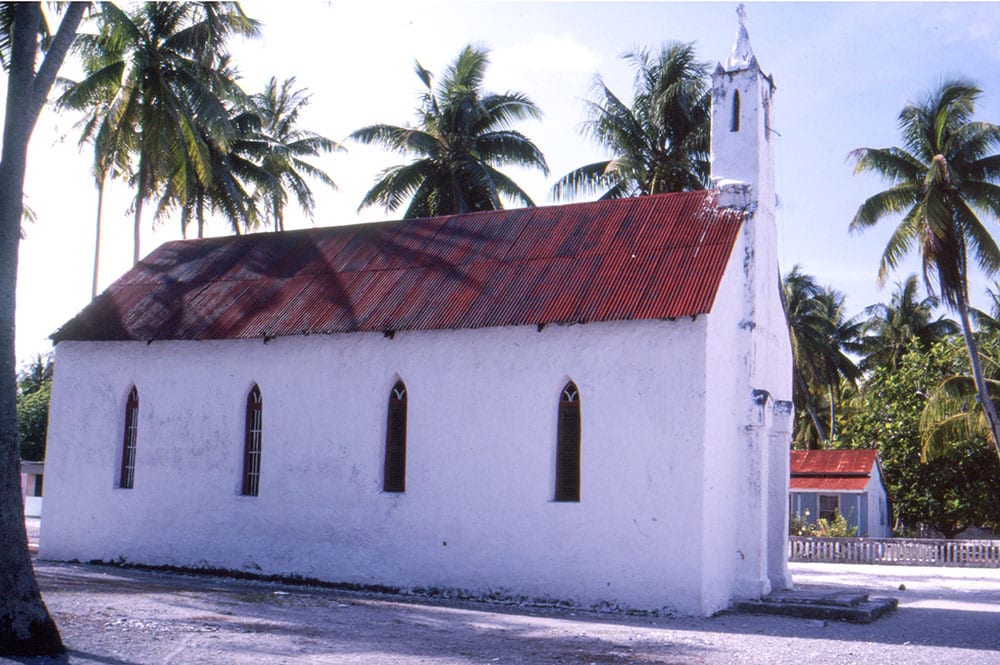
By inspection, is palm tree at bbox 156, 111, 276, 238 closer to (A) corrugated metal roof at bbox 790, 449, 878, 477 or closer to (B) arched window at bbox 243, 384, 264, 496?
(B) arched window at bbox 243, 384, 264, 496

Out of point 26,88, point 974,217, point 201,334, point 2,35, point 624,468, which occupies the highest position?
point 974,217

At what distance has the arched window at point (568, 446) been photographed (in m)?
16.0

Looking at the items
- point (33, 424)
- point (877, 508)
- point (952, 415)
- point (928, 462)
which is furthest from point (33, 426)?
point (952, 415)

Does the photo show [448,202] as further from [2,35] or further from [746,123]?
[2,35]

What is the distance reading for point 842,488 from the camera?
119ft

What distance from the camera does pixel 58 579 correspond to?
16.1 meters

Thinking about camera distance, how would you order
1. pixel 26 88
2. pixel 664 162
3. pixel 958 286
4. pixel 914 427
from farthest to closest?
pixel 914 427
pixel 664 162
pixel 958 286
pixel 26 88

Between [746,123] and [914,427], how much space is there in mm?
25783

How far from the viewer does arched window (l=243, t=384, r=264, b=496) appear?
18.9 metres

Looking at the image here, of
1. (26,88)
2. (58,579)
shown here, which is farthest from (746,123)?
(58,579)

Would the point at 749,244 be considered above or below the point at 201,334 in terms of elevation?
above

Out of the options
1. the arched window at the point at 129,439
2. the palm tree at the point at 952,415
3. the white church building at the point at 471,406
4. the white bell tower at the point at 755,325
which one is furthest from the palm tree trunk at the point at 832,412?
the arched window at the point at 129,439

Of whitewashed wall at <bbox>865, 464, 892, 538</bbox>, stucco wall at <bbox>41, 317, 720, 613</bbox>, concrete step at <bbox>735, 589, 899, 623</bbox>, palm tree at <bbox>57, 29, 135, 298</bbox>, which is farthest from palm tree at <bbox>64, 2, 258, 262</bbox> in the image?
whitewashed wall at <bbox>865, 464, 892, 538</bbox>

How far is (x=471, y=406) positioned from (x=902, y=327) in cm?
3844
